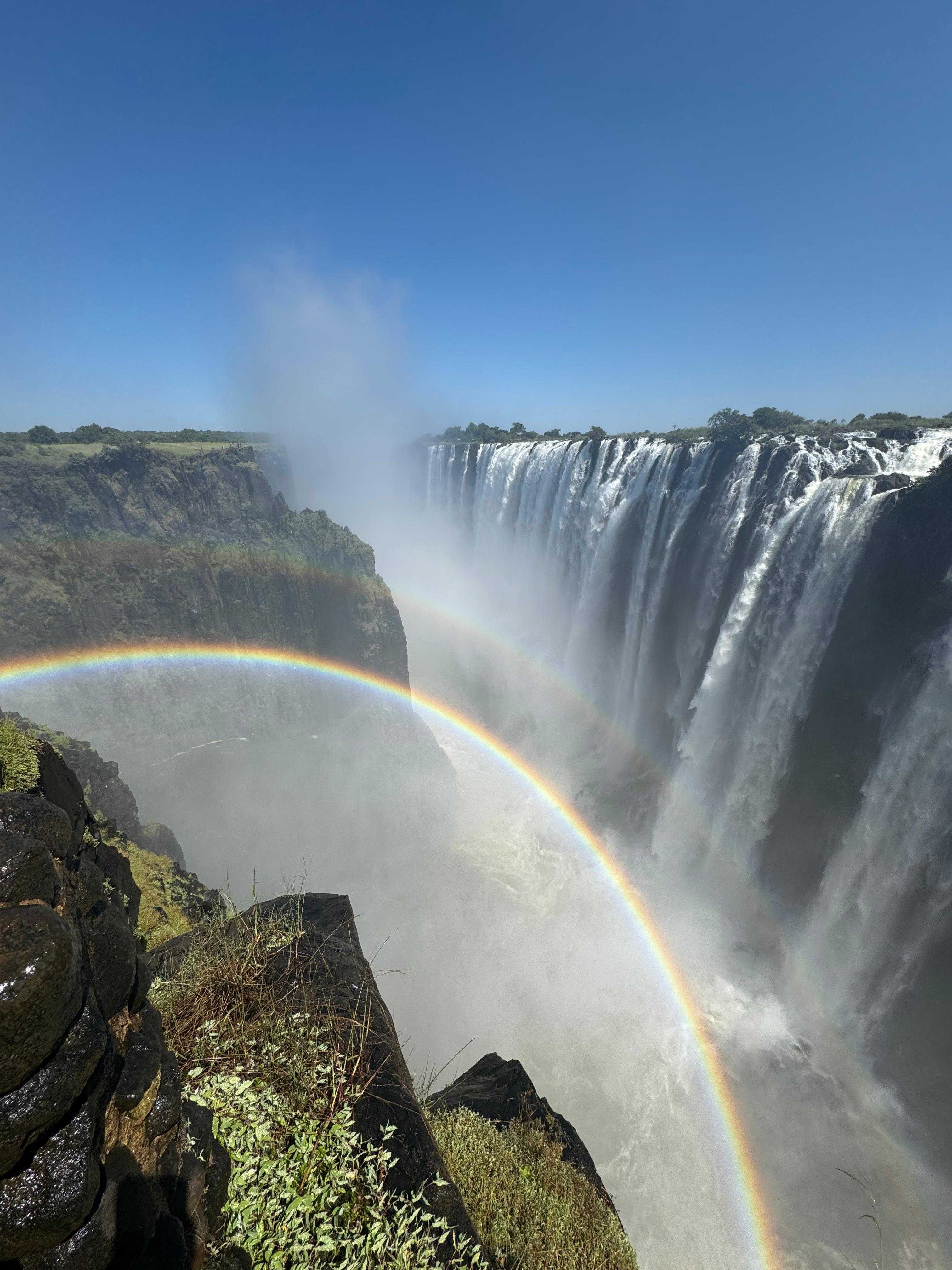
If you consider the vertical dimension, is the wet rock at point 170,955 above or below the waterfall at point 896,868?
above

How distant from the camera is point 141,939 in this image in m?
4.91

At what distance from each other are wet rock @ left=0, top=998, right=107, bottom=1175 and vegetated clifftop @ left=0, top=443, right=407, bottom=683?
87.7 feet

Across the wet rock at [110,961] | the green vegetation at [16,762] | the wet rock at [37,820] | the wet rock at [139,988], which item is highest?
the wet rock at [37,820]

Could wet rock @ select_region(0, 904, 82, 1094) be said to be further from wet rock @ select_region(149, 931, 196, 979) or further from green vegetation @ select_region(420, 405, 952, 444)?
green vegetation @ select_region(420, 405, 952, 444)

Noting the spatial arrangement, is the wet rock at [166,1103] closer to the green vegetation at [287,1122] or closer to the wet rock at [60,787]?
the green vegetation at [287,1122]

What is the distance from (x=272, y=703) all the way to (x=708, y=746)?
890 inches

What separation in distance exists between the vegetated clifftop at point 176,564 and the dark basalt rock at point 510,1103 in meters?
23.9

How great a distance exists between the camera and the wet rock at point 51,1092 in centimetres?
169

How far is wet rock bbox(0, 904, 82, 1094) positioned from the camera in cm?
170

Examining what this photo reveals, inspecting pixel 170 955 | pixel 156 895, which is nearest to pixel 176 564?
pixel 156 895

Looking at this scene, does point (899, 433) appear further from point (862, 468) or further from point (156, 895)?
point (156, 895)

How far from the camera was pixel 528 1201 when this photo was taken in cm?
393

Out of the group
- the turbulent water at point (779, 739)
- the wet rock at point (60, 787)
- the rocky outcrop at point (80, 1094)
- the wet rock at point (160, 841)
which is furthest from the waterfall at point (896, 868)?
the wet rock at point (160, 841)

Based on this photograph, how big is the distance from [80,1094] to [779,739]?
19206mm
